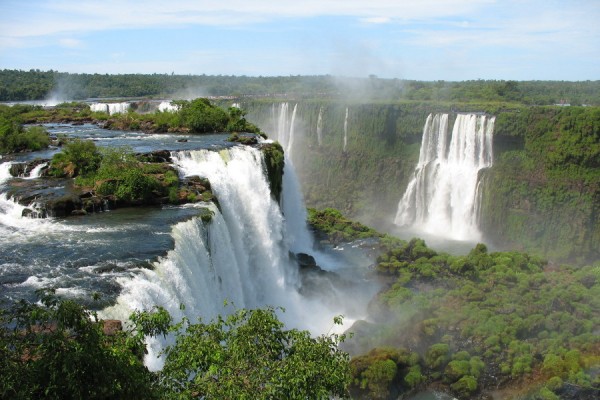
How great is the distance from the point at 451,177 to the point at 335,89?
4091 cm

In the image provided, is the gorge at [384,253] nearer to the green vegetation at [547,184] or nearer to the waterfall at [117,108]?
the green vegetation at [547,184]

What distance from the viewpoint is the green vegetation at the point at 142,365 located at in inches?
238

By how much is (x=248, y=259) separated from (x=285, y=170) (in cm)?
1017

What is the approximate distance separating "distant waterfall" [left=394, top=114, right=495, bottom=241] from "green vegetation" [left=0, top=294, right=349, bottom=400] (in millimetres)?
35949

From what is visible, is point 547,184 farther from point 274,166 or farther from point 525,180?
point 274,166

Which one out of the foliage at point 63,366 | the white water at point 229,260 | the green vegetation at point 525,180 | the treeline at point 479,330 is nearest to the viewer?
the foliage at point 63,366

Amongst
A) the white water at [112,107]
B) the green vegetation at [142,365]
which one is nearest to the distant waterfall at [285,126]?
the white water at [112,107]

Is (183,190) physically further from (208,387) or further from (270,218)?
(208,387)

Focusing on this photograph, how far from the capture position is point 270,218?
1018 inches

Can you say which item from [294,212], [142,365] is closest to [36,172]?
[294,212]

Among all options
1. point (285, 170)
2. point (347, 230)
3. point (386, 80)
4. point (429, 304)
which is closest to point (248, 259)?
point (429, 304)

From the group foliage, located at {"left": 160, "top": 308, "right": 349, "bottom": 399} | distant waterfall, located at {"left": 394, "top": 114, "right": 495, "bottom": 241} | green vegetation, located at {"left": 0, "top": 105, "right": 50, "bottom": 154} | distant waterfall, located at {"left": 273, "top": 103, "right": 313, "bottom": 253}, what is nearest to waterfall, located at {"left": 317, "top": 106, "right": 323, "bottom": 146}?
distant waterfall, located at {"left": 394, "top": 114, "right": 495, "bottom": 241}

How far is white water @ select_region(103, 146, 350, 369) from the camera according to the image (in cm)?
1415

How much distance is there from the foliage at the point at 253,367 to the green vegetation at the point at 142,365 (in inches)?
0.5
